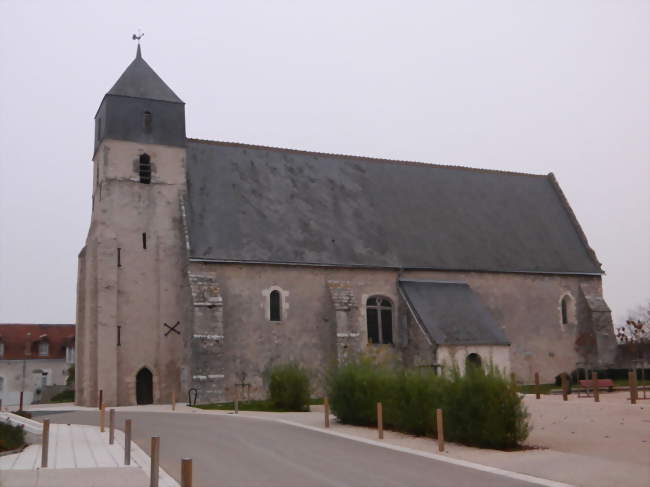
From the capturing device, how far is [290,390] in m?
23.2

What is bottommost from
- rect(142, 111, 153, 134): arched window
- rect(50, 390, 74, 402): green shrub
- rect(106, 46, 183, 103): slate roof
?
rect(50, 390, 74, 402): green shrub

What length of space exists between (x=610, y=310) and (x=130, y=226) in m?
23.1

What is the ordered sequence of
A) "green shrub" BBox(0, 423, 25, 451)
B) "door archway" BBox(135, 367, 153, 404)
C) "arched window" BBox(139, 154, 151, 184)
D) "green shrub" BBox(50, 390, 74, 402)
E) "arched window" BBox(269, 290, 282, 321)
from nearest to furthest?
"green shrub" BBox(0, 423, 25, 451)
"door archway" BBox(135, 367, 153, 404)
"arched window" BBox(269, 290, 282, 321)
"arched window" BBox(139, 154, 151, 184)
"green shrub" BBox(50, 390, 74, 402)

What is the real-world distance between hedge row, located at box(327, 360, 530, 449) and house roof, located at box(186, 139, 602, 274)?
11.4 m

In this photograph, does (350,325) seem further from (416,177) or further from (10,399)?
(10,399)

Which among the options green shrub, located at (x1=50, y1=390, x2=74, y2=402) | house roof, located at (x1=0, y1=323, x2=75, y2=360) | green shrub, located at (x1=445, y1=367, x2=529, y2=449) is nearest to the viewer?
green shrub, located at (x1=445, y1=367, x2=529, y2=449)

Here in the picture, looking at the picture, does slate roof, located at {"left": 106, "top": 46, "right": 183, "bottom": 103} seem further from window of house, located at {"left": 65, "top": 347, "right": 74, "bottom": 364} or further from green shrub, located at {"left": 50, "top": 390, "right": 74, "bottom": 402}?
window of house, located at {"left": 65, "top": 347, "right": 74, "bottom": 364}

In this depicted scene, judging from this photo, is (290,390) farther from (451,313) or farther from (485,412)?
(485,412)

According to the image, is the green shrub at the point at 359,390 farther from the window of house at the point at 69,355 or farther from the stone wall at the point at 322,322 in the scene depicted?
the window of house at the point at 69,355

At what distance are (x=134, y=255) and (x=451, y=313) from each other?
13.6m

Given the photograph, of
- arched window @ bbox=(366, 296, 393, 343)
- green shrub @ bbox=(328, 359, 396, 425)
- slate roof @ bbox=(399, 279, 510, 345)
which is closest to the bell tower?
arched window @ bbox=(366, 296, 393, 343)

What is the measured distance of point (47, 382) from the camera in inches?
1924

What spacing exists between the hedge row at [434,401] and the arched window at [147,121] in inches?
617

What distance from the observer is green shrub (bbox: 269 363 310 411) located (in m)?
23.3
